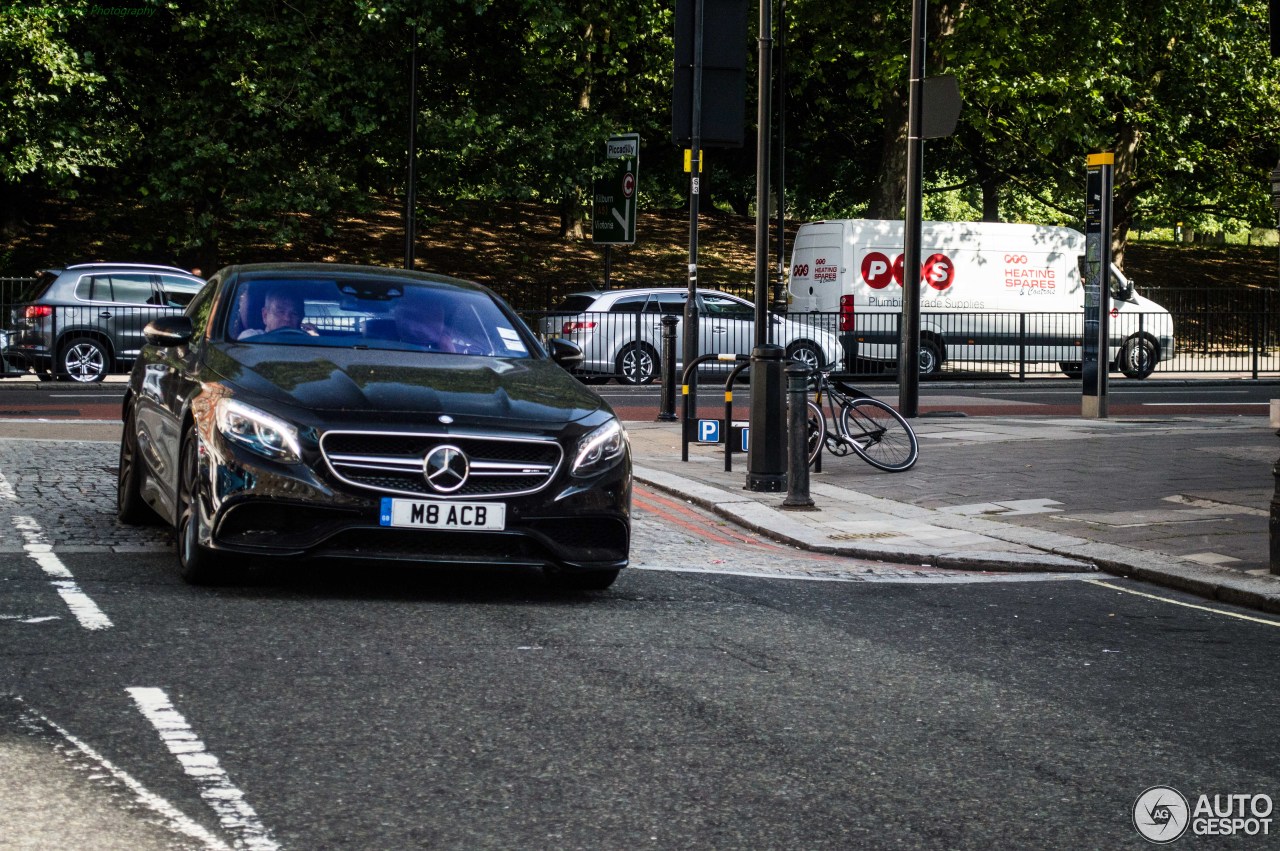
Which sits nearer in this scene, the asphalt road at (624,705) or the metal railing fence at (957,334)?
the asphalt road at (624,705)

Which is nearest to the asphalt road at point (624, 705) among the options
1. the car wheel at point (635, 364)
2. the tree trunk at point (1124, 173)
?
the car wheel at point (635, 364)

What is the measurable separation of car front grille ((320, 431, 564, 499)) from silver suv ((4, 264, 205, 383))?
17961 millimetres

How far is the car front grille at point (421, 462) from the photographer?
6961mm

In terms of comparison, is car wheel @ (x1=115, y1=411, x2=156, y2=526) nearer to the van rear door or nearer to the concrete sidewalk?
the concrete sidewalk

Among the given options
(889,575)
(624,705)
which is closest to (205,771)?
(624,705)

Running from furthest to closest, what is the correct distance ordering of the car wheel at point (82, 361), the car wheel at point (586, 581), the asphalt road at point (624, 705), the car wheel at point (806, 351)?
the car wheel at point (806, 351) < the car wheel at point (82, 361) < the car wheel at point (586, 581) < the asphalt road at point (624, 705)

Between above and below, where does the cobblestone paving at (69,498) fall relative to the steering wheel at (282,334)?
below

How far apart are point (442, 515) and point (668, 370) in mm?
11248

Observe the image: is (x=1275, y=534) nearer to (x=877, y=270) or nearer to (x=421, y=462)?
(x=421, y=462)

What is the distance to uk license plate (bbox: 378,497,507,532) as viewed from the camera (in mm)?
6965

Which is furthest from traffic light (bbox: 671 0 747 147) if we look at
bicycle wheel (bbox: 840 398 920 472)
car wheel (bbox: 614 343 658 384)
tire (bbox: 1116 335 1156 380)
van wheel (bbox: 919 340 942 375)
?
tire (bbox: 1116 335 1156 380)

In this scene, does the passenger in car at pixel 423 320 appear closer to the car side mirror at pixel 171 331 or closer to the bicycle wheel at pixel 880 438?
the car side mirror at pixel 171 331

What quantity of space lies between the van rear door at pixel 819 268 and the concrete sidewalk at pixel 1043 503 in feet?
42.3

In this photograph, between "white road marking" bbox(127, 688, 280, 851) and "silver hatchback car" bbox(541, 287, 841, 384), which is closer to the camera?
"white road marking" bbox(127, 688, 280, 851)
